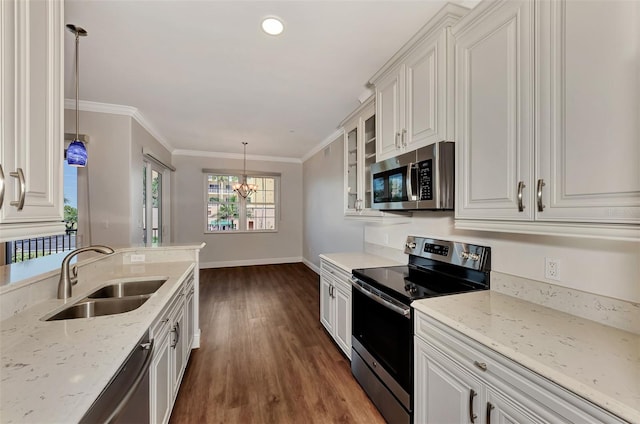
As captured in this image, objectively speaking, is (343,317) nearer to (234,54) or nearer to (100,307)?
(100,307)

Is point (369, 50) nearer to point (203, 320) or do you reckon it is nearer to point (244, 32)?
point (244, 32)

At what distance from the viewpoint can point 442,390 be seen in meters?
1.31

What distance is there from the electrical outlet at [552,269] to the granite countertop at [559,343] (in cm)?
17

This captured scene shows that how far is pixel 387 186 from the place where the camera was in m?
2.17

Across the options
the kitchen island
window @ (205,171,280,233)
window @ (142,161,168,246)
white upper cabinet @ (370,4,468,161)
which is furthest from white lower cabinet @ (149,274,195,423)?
window @ (205,171,280,233)

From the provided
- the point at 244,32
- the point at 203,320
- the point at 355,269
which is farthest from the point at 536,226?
the point at 203,320

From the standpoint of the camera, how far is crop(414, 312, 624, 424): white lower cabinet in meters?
0.86

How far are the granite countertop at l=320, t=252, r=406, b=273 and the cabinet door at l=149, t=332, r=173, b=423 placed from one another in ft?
4.72

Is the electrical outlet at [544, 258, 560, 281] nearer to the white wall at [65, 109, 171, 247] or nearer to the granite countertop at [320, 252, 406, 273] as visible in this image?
the granite countertop at [320, 252, 406, 273]

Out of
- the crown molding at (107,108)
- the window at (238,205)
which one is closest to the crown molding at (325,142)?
the window at (238,205)

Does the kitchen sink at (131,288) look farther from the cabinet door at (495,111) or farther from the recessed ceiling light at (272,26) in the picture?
the cabinet door at (495,111)

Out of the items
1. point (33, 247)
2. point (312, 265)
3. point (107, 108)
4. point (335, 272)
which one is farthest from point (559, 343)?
point (33, 247)

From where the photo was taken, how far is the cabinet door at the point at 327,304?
2734 millimetres

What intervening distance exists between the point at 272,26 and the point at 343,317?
7.95ft
